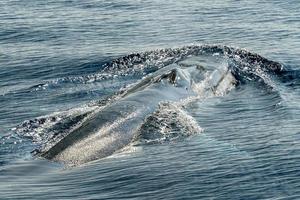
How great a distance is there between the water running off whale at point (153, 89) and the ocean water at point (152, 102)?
0.10m

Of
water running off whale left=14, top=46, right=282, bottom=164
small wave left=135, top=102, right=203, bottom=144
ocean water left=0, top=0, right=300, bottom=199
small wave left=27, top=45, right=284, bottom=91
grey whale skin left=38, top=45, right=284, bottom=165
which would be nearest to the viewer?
ocean water left=0, top=0, right=300, bottom=199

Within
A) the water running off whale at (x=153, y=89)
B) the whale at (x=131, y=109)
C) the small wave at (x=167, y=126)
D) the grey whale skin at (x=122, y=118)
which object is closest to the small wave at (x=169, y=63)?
the water running off whale at (x=153, y=89)

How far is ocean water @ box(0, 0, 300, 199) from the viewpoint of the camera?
47.5 ft

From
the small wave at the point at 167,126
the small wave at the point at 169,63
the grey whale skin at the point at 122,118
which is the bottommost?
the small wave at the point at 169,63

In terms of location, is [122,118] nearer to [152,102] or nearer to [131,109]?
[131,109]

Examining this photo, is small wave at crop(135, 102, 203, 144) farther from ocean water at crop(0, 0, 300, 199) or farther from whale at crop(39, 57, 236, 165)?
whale at crop(39, 57, 236, 165)

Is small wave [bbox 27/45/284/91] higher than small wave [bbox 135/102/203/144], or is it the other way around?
small wave [bbox 135/102/203/144]

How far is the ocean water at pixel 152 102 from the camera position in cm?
1447

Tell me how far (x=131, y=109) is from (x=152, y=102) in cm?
106

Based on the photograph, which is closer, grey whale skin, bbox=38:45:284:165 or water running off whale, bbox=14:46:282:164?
grey whale skin, bbox=38:45:284:165

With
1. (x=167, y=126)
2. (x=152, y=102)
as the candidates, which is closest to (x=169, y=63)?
(x=152, y=102)

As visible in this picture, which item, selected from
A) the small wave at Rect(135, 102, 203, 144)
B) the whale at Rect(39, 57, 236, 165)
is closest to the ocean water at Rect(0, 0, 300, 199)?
the small wave at Rect(135, 102, 203, 144)

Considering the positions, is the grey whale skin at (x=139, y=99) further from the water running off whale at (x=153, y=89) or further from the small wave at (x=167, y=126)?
the small wave at (x=167, y=126)

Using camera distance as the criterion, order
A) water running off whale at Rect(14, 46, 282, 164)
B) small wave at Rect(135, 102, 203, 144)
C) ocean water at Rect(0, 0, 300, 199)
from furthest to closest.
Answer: small wave at Rect(135, 102, 203, 144) < water running off whale at Rect(14, 46, 282, 164) < ocean water at Rect(0, 0, 300, 199)
